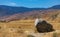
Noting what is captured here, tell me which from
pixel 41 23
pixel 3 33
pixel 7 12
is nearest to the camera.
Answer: pixel 41 23

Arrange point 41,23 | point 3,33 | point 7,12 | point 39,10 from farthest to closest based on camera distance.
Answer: point 7,12 → point 39,10 → point 3,33 → point 41,23

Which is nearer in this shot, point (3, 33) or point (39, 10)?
point (3, 33)

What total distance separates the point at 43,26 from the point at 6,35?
3375 mm

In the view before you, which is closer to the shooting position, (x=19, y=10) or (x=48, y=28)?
(x=48, y=28)

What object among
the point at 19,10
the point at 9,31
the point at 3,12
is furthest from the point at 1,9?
the point at 9,31

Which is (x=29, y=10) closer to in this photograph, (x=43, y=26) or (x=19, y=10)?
(x=19, y=10)

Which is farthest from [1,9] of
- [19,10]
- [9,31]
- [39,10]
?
[9,31]

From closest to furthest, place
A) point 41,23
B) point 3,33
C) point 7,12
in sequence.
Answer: point 41,23 → point 3,33 → point 7,12

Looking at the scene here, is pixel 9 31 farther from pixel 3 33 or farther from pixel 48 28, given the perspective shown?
pixel 48 28

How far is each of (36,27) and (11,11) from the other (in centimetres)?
6794

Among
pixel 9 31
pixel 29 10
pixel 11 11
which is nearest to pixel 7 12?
pixel 11 11

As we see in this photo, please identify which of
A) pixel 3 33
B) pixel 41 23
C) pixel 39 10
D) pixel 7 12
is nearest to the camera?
pixel 41 23

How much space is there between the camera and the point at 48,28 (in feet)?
58.2

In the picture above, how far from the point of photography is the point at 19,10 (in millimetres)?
87500
